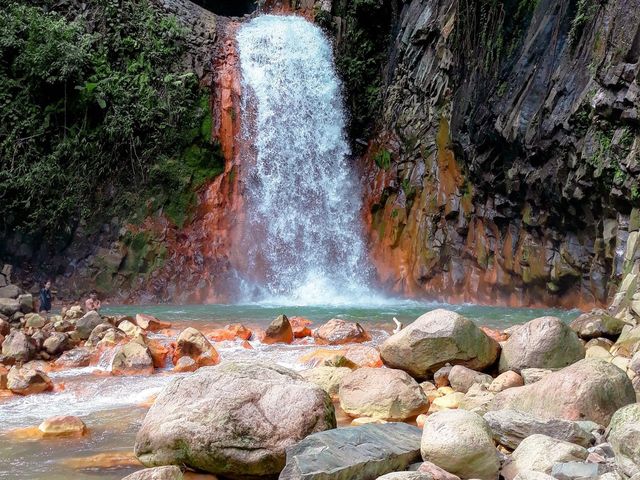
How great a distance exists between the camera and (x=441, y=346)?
27.7 feet

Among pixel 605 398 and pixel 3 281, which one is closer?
pixel 605 398

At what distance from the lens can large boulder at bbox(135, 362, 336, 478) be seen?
5402 millimetres

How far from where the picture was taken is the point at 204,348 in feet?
33.7

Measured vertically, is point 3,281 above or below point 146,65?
below

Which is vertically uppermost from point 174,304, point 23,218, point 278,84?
point 278,84

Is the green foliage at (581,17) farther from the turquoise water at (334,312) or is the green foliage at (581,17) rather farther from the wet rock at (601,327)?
the wet rock at (601,327)

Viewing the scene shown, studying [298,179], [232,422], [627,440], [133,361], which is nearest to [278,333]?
[133,361]

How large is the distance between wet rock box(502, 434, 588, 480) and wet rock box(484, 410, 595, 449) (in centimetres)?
20

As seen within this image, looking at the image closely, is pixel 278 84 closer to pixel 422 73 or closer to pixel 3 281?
pixel 422 73

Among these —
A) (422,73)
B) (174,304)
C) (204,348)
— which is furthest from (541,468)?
(422,73)

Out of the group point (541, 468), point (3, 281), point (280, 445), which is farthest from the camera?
point (3, 281)

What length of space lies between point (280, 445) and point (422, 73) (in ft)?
60.2

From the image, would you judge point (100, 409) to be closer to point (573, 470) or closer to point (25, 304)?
point (573, 470)

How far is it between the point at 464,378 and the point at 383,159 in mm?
15149
